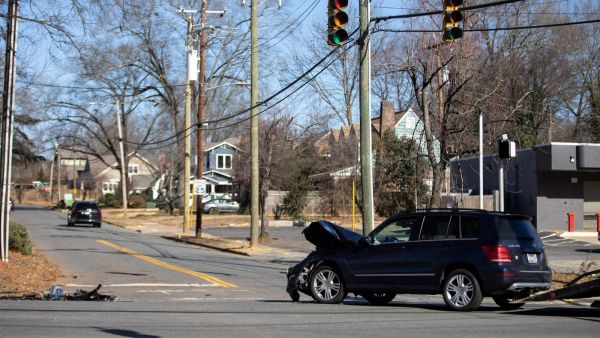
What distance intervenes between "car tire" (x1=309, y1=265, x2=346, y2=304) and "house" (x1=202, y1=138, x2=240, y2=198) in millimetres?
73498

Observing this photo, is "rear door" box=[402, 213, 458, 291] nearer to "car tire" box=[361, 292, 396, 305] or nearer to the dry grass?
"car tire" box=[361, 292, 396, 305]

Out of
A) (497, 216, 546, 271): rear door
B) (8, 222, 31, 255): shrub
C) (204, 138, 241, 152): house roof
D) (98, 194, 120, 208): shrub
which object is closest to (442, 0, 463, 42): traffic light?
(497, 216, 546, 271): rear door

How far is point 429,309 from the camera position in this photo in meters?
12.5

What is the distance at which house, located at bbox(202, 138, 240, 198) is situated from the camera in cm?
8738

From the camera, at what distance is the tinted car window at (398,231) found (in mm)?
12766

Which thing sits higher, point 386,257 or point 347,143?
point 347,143

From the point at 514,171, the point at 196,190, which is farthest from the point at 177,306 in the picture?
the point at 514,171

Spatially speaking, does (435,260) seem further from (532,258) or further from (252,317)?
(252,317)

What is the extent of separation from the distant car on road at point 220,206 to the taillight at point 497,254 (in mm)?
55970

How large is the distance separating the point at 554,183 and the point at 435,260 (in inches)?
1173

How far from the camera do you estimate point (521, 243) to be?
475 inches

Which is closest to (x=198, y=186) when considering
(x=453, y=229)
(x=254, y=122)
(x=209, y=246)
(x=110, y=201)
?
(x=209, y=246)

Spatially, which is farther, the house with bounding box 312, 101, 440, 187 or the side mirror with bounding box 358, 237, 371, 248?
the house with bounding box 312, 101, 440, 187

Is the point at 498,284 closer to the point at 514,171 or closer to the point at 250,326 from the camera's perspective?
the point at 250,326
